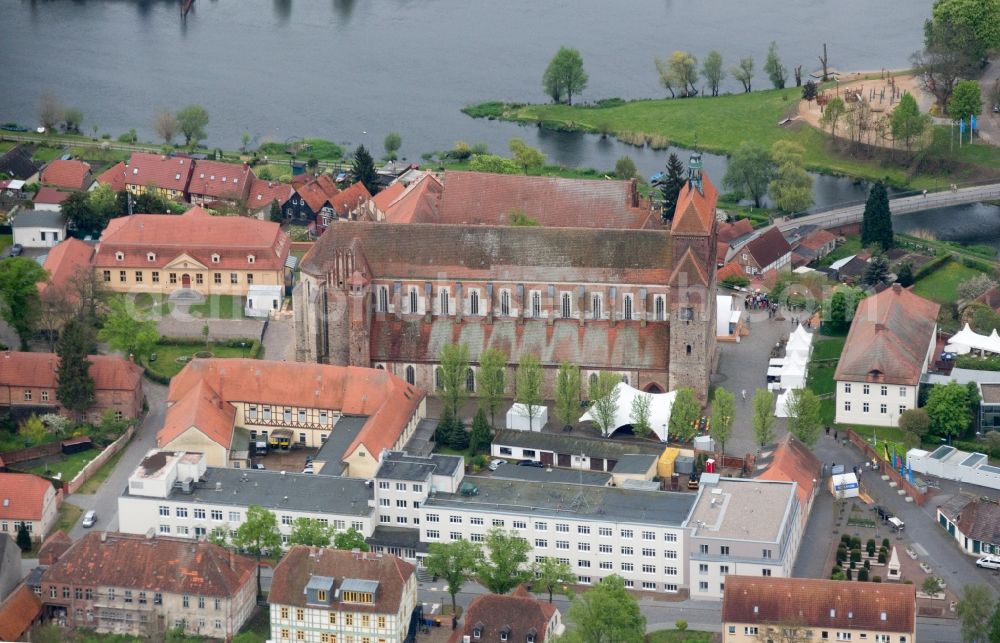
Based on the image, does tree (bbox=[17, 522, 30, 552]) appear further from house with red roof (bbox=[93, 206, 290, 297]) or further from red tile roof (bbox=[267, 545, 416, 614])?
house with red roof (bbox=[93, 206, 290, 297])

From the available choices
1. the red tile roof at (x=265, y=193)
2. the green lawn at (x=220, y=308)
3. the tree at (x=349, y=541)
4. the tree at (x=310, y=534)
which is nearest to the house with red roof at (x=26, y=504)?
the tree at (x=310, y=534)

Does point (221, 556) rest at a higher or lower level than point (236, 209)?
lower

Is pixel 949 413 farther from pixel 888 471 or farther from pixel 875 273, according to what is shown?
pixel 875 273

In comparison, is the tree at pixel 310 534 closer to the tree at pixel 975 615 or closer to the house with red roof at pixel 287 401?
the house with red roof at pixel 287 401

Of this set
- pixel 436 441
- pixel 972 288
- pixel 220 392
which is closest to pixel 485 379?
pixel 436 441

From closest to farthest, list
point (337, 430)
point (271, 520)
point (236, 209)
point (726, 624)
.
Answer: point (726, 624), point (271, 520), point (337, 430), point (236, 209)

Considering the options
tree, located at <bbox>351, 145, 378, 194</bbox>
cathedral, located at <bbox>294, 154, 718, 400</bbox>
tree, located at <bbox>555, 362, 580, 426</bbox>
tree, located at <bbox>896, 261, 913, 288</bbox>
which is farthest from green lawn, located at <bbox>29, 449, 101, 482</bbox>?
tree, located at <bbox>896, 261, 913, 288</bbox>

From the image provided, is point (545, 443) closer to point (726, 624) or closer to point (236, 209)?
point (726, 624)

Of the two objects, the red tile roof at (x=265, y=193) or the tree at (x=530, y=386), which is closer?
the tree at (x=530, y=386)
